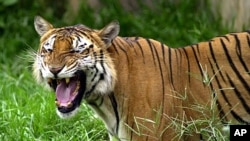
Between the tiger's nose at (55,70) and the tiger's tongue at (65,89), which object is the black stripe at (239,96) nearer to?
the tiger's tongue at (65,89)

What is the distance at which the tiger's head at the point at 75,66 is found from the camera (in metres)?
5.03

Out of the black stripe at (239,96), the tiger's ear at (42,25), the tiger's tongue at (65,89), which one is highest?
the tiger's ear at (42,25)

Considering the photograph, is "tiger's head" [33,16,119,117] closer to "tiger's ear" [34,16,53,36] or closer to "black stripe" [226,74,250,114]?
"tiger's ear" [34,16,53,36]

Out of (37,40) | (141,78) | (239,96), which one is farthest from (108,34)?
(37,40)

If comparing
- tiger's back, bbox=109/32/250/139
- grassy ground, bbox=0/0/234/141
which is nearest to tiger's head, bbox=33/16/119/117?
tiger's back, bbox=109/32/250/139

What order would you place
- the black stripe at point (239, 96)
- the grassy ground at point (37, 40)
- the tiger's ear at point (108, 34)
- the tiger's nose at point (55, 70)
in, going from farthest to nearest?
1. the grassy ground at point (37, 40)
2. the black stripe at point (239, 96)
3. the tiger's ear at point (108, 34)
4. the tiger's nose at point (55, 70)

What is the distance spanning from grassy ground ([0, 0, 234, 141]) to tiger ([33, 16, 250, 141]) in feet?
2.22

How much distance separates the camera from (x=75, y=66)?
5.03m

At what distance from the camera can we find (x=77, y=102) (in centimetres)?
517

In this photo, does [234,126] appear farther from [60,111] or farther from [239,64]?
[60,111]

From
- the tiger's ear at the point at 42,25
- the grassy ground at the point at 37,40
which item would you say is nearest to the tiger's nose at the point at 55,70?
the tiger's ear at the point at 42,25

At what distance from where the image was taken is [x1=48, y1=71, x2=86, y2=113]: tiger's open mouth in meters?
5.12

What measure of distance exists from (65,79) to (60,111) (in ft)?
0.66

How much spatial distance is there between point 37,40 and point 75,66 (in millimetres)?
4251
